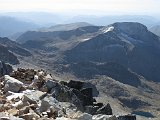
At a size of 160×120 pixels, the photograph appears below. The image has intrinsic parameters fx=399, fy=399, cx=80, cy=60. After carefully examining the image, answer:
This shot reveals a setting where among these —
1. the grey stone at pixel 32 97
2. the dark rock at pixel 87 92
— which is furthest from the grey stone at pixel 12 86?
the dark rock at pixel 87 92

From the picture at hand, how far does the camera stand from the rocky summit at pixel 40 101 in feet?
78.8

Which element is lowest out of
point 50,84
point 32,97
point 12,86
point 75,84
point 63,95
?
point 75,84

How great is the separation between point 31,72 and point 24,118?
17531 millimetres

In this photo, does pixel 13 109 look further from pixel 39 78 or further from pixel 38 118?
pixel 39 78

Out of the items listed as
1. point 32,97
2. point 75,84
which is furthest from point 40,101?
point 75,84

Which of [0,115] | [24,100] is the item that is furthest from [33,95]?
[0,115]

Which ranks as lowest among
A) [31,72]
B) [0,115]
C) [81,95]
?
[81,95]

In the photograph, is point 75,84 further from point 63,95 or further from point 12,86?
point 12,86

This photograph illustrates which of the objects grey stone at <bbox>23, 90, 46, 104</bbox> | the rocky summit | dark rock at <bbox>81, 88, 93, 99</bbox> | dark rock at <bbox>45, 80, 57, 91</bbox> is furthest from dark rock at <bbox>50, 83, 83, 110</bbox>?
dark rock at <bbox>81, 88, 93, 99</bbox>

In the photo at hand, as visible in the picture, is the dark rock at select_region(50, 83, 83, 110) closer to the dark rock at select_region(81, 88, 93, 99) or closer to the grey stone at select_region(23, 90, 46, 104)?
the grey stone at select_region(23, 90, 46, 104)

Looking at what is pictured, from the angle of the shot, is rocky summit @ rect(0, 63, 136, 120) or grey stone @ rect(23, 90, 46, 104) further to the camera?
grey stone @ rect(23, 90, 46, 104)

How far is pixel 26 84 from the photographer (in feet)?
116

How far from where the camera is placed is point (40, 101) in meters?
28.1

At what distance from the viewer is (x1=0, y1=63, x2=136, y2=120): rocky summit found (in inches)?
946
